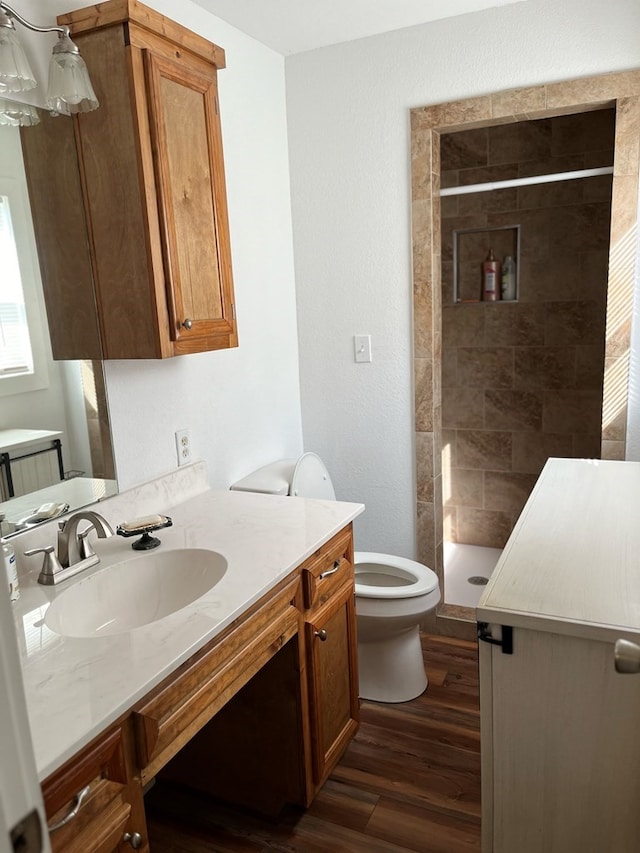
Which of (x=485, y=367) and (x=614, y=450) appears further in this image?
(x=485, y=367)

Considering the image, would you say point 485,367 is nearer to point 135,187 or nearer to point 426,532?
point 426,532

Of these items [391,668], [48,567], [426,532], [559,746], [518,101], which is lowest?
[391,668]

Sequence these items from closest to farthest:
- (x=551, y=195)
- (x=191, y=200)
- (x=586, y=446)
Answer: (x=191, y=200) → (x=551, y=195) → (x=586, y=446)

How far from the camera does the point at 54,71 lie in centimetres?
158

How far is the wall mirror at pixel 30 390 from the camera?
1602 millimetres

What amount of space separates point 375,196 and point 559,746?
2153mm

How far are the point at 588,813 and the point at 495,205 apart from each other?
9.94 ft

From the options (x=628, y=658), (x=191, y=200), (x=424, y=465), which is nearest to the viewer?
(x=628, y=658)

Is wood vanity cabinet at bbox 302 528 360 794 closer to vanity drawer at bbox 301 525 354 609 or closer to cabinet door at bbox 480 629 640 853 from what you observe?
vanity drawer at bbox 301 525 354 609

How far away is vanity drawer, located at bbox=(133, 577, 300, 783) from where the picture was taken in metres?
1.20

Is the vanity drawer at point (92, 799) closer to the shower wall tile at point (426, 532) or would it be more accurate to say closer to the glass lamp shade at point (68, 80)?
the glass lamp shade at point (68, 80)

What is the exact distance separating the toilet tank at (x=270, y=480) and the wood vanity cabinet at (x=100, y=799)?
133cm

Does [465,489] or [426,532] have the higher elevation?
[426,532]

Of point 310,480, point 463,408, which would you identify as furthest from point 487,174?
point 310,480
